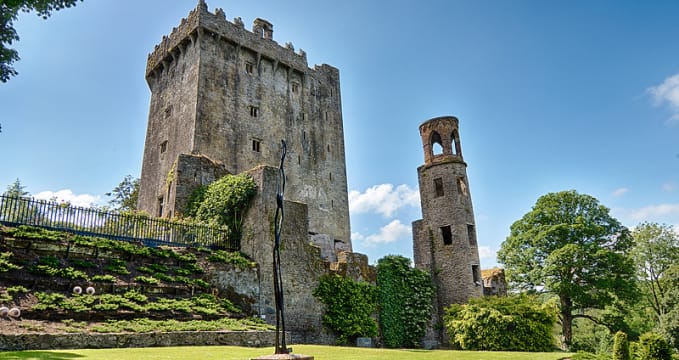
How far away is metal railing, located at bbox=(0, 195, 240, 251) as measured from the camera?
608 inches

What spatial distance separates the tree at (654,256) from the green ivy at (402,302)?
19726mm

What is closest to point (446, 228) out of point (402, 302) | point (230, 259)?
point (402, 302)

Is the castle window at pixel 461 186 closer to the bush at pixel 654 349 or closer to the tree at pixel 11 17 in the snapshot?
the bush at pixel 654 349

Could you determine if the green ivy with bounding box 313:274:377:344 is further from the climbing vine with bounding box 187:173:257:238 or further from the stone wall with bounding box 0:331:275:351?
the stone wall with bounding box 0:331:275:351

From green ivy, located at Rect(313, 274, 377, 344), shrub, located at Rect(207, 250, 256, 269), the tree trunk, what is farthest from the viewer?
the tree trunk

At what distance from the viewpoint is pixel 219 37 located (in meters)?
30.5

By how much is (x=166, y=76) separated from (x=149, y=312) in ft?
74.9

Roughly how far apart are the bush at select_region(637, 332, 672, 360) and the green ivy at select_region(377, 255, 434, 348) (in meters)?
11.2

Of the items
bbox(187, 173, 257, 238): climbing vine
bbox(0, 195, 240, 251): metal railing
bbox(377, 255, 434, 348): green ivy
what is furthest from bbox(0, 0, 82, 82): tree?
bbox(377, 255, 434, 348): green ivy

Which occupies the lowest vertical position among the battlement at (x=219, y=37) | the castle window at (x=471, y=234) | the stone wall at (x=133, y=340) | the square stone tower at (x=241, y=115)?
the stone wall at (x=133, y=340)

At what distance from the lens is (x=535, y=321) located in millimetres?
21594

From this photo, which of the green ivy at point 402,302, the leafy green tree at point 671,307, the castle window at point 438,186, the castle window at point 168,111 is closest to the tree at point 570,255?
the leafy green tree at point 671,307

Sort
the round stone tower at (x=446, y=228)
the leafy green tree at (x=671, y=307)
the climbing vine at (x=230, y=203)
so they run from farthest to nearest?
the leafy green tree at (x=671, y=307) < the round stone tower at (x=446, y=228) < the climbing vine at (x=230, y=203)

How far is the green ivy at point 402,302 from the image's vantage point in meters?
22.5
